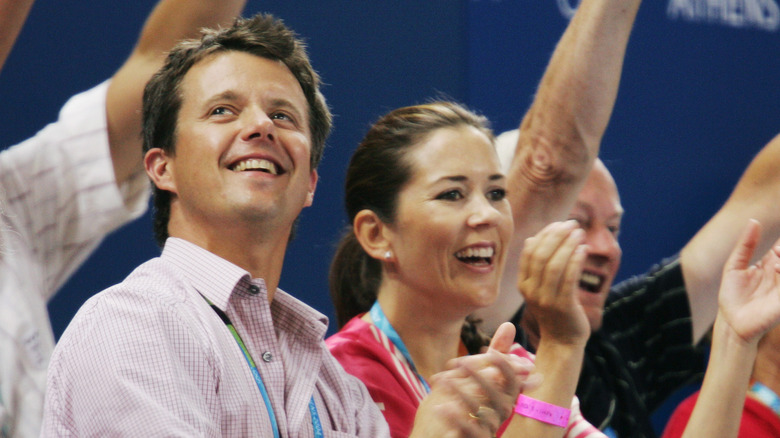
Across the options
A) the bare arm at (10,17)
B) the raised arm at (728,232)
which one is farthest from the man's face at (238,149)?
the raised arm at (728,232)

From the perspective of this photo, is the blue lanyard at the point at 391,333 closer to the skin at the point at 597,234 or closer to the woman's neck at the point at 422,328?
the woman's neck at the point at 422,328

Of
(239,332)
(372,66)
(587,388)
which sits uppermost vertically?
→ (372,66)

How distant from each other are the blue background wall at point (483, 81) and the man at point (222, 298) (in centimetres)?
51

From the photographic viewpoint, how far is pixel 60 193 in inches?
67.9

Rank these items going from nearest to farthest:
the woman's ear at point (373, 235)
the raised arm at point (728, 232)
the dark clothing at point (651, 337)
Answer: the woman's ear at point (373, 235)
the dark clothing at point (651, 337)
the raised arm at point (728, 232)

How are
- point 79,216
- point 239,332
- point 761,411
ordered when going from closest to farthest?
1. point 239,332
2. point 79,216
3. point 761,411

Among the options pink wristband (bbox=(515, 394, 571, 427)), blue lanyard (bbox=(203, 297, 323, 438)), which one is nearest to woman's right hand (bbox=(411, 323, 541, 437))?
blue lanyard (bbox=(203, 297, 323, 438))

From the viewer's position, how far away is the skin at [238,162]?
4.81 ft

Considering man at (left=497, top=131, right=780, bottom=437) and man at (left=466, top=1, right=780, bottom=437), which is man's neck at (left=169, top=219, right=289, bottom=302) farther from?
man at (left=497, top=131, right=780, bottom=437)

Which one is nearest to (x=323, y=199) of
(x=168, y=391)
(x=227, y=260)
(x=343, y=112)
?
(x=343, y=112)

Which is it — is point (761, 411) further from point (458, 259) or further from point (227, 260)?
point (227, 260)

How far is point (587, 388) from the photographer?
2.10 m

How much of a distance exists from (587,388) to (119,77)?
1.13m

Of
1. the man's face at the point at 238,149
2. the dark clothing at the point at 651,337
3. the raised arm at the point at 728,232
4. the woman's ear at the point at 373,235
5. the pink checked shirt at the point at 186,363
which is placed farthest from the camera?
the raised arm at the point at 728,232
